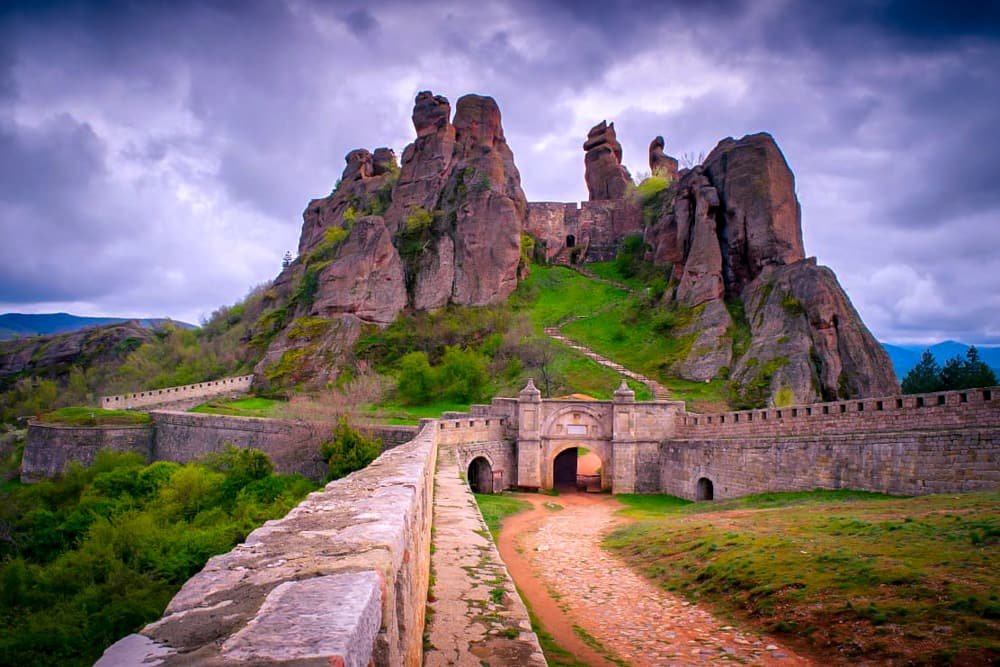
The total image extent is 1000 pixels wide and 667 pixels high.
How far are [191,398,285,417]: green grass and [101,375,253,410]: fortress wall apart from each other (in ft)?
4.73

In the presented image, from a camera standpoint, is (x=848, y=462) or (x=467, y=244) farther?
(x=467, y=244)

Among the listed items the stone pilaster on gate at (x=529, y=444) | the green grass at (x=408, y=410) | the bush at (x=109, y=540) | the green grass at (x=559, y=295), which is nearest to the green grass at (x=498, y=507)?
the stone pilaster on gate at (x=529, y=444)

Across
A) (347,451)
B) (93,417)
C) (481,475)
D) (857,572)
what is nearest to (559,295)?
(481,475)

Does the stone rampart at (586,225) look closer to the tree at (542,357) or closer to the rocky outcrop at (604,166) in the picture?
the rocky outcrop at (604,166)

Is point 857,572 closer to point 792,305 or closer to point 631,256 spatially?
point 792,305

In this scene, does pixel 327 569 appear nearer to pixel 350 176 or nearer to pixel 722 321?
pixel 722 321

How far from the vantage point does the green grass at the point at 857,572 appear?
719 centimetres

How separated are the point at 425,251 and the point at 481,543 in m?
43.5

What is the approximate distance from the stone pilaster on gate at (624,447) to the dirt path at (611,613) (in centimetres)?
1059

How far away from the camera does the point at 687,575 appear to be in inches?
452

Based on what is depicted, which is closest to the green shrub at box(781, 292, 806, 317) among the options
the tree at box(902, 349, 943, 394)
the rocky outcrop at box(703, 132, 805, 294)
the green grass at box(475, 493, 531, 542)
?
the rocky outcrop at box(703, 132, 805, 294)

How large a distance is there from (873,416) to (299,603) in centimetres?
1966

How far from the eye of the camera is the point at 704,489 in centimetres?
2444

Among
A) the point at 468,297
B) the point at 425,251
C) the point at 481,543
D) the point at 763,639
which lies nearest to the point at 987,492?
the point at 763,639
